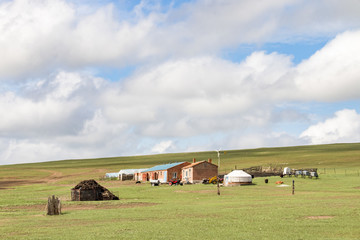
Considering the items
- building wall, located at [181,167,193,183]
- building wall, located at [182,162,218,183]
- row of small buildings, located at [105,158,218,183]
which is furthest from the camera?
building wall, located at [181,167,193,183]

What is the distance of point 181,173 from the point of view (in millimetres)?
104438

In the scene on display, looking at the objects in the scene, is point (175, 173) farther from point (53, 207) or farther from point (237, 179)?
point (53, 207)

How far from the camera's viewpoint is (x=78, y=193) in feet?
188

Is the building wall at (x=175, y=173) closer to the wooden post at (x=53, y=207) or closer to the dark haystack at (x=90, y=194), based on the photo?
the dark haystack at (x=90, y=194)

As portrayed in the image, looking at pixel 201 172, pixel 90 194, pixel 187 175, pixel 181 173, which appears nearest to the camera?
pixel 90 194

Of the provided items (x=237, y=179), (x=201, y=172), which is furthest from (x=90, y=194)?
(x=201, y=172)

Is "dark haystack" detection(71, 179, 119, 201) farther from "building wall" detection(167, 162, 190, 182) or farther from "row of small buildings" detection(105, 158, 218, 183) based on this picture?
"building wall" detection(167, 162, 190, 182)

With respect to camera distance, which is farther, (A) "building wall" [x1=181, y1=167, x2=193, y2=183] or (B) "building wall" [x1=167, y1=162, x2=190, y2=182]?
(B) "building wall" [x1=167, y1=162, x2=190, y2=182]

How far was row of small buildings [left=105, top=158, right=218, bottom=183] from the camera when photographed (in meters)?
95.1

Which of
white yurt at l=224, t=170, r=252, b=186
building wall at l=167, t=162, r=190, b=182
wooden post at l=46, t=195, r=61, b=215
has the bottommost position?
wooden post at l=46, t=195, r=61, b=215

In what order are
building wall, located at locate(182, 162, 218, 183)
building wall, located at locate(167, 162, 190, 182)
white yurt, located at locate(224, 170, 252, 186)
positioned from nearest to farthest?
white yurt, located at locate(224, 170, 252, 186), building wall, located at locate(182, 162, 218, 183), building wall, located at locate(167, 162, 190, 182)

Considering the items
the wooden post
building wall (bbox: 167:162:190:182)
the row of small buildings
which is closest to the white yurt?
the row of small buildings

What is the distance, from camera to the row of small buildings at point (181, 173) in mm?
95062

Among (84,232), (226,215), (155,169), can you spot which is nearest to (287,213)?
(226,215)
